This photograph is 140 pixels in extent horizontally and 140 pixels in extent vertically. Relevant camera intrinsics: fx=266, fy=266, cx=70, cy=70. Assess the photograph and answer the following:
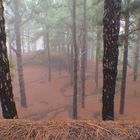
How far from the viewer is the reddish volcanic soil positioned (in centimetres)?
2261

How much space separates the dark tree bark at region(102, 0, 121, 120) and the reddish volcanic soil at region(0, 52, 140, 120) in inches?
494

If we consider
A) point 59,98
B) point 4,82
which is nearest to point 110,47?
point 4,82

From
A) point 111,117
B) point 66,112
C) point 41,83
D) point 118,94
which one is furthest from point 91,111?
point 111,117

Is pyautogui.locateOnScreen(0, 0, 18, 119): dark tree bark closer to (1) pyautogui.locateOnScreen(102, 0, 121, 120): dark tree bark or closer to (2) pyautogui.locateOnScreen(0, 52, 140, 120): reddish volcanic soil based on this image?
(1) pyautogui.locateOnScreen(102, 0, 121, 120): dark tree bark

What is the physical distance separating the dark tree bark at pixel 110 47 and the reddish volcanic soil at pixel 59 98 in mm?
12544

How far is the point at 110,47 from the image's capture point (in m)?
7.32

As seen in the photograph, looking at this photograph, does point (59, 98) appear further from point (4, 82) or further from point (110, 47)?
point (4, 82)

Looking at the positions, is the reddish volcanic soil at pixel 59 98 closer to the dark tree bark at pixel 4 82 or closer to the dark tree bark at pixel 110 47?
the dark tree bark at pixel 110 47

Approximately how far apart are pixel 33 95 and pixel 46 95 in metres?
1.36

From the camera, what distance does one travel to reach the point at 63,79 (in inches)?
1321

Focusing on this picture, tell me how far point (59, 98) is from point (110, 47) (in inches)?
806

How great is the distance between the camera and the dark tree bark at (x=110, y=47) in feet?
23.6

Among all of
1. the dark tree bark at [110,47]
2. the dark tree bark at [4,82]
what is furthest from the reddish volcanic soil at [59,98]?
the dark tree bark at [4,82]

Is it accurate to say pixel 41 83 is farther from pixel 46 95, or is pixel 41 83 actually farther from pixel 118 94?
pixel 118 94
